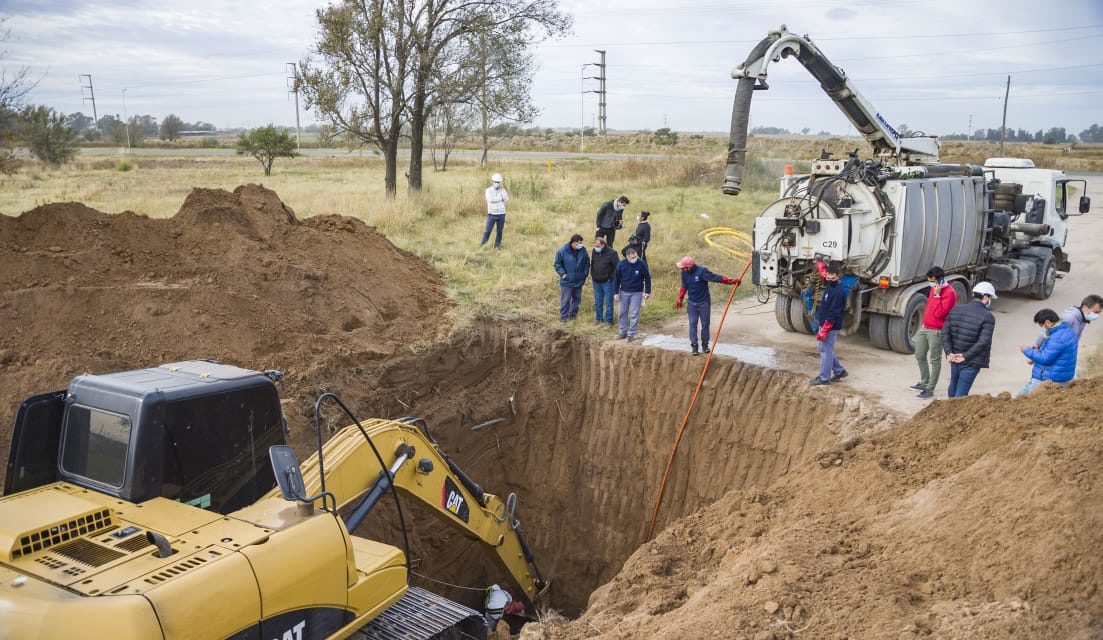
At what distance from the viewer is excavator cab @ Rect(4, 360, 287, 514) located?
4516 mm

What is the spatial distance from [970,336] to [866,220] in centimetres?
252

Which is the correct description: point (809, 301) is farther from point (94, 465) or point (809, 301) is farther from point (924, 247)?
point (94, 465)

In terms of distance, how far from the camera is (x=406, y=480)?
6586 mm

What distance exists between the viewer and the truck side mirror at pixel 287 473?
14.5 feet

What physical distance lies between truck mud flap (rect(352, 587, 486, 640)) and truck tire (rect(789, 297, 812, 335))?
7.81 metres

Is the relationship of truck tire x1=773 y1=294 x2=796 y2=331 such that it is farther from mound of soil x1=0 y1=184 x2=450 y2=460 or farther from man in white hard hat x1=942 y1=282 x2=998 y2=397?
mound of soil x1=0 y1=184 x2=450 y2=460

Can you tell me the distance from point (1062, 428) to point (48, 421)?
7.22 metres

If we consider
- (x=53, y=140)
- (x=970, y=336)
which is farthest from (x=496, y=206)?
(x=53, y=140)

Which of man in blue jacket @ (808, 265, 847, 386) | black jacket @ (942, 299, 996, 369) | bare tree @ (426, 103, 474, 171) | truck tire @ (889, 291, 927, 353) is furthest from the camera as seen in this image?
bare tree @ (426, 103, 474, 171)

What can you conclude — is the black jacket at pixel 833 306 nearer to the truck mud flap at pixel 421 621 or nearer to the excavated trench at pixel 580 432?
the excavated trench at pixel 580 432

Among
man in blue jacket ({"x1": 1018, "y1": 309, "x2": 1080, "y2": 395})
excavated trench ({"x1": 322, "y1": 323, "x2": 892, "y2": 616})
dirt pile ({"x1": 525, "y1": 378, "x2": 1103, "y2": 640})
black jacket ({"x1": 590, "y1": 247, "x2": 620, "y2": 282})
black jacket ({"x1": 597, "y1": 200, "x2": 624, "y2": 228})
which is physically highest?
black jacket ({"x1": 597, "y1": 200, "x2": 624, "y2": 228})

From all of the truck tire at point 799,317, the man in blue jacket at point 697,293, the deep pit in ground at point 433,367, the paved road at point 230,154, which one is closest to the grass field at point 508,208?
the deep pit in ground at point 433,367

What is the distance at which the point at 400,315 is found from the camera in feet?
40.5

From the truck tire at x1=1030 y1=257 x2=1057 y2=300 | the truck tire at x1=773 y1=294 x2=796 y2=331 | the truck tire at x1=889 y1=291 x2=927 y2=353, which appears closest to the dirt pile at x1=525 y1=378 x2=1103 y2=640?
the truck tire at x1=889 y1=291 x2=927 y2=353
